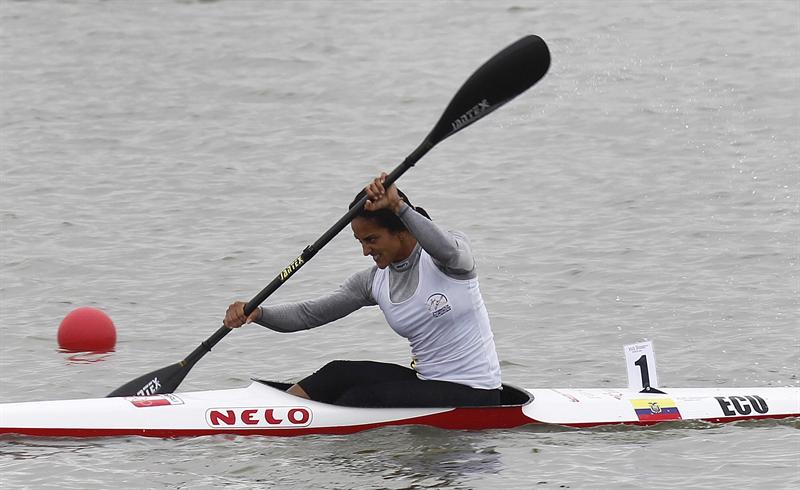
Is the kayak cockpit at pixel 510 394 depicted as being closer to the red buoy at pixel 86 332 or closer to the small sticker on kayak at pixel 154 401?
the small sticker on kayak at pixel 154 401

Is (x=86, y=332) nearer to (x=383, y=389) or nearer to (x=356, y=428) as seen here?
(x=356, y=428)

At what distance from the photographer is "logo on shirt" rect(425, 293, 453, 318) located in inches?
280

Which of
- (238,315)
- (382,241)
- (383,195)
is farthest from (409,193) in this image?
(383,195)

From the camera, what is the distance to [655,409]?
7.83 metres

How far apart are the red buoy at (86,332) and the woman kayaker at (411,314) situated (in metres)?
2.71

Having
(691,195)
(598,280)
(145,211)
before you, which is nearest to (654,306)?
(598,280)

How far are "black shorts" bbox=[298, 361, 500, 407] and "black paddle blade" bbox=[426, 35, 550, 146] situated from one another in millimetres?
1267

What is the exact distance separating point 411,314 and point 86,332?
358cm

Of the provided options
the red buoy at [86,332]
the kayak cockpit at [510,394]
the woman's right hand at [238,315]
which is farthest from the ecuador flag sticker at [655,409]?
the red buoy at [86,332]

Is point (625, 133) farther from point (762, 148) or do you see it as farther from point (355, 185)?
point (355, 185)

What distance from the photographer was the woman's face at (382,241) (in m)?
6.95

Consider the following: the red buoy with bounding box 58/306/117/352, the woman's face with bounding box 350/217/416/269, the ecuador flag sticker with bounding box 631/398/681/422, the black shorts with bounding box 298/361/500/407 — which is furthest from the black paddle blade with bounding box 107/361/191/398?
the ecuador flag sticker with bounding box 631/398/681/422

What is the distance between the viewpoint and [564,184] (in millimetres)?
14766

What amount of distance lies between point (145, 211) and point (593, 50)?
8387 millimetres
